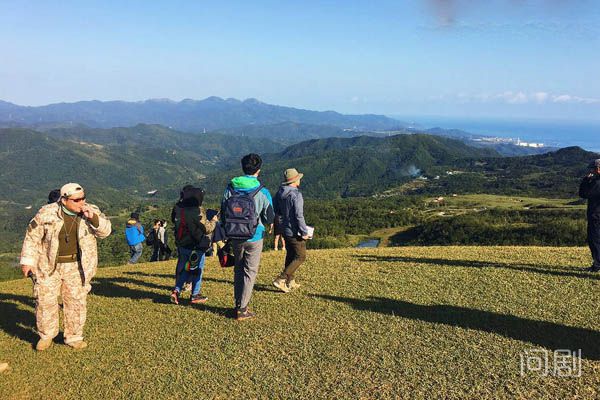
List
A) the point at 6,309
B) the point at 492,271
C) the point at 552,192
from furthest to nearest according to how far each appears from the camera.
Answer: the point at 552,192, the point at 492,271, the point at 6,309

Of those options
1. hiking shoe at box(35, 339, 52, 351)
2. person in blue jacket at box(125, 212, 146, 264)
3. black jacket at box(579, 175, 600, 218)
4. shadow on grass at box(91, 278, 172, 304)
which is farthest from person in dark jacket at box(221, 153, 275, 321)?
person in blue jacket at box(125, 212, 146, 264)

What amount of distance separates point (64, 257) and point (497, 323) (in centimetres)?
795

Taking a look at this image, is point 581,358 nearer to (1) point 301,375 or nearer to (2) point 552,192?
(1) point 301,375

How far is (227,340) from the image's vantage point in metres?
7.07

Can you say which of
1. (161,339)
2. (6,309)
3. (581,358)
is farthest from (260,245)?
(6,309)

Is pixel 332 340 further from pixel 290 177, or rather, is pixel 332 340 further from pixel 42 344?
pixel 42 344

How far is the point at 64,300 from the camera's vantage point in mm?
6918

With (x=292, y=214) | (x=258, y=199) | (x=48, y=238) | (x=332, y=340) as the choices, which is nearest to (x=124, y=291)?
(x=48, y=238)

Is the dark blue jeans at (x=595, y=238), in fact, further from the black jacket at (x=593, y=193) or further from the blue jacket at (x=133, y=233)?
the blue jacket at (x=133, y=233)

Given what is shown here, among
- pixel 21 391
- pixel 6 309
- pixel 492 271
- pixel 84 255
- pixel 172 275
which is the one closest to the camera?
pixel 21 391

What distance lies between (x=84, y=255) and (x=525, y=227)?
90.4 meters

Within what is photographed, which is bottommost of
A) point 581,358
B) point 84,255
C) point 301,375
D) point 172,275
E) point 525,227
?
point 525,227

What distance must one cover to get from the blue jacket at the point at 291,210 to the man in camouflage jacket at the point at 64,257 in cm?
357

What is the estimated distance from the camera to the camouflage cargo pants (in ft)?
22.0
